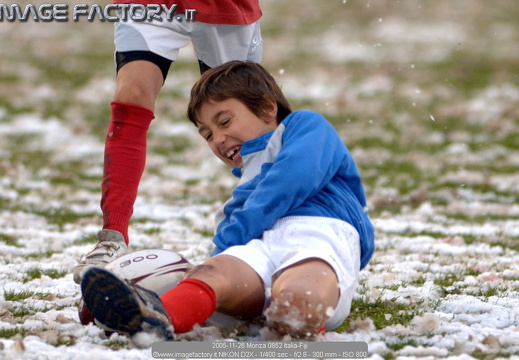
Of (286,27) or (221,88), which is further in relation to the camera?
(286,27)

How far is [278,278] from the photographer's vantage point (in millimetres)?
3688

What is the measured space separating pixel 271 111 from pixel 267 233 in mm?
718

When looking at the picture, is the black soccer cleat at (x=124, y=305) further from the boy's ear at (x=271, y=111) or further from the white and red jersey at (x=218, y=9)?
the white and red jersey at (x=218, y=9)

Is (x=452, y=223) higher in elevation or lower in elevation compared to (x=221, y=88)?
lower

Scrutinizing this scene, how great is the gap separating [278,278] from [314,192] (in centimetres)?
53

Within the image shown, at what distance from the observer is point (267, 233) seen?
4.00 m

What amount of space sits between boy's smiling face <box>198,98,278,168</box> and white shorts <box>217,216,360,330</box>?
0.52 metres

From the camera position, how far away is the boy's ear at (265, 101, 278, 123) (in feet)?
14.2

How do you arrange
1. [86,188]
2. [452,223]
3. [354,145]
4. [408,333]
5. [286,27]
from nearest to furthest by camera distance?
[408,333]
[452,223]
[86,188]
[354,145]
[286,27]

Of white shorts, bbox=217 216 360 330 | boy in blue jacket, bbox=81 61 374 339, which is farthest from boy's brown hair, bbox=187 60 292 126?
white shorts, bbox=217 216 360 330

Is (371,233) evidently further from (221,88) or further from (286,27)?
(286,27)

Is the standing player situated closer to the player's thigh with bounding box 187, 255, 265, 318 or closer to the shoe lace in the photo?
the shoe lace

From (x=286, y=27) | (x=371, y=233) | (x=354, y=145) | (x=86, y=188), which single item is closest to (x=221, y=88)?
(x=371, y=233)

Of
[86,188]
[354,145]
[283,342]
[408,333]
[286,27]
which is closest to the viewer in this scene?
[283,342]
